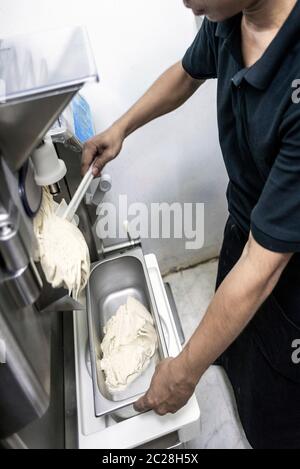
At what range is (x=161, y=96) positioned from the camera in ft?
3.23

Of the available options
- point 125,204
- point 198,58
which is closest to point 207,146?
point 125,204

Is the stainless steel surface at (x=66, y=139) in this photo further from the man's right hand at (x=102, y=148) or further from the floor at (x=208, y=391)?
the floor at (x=208, y=391)

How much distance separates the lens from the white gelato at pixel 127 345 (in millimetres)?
845

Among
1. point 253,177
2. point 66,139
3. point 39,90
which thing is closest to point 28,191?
point 39,90

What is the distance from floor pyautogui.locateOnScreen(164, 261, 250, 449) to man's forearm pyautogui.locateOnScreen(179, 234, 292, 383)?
0.58m

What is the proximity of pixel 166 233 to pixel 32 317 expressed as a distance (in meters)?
1.15

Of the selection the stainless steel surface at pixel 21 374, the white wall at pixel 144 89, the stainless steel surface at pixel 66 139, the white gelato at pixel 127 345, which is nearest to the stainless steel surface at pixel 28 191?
the stainless steel surface at pixel 21 374

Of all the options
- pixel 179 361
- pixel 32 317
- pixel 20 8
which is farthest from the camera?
pixel 20 8

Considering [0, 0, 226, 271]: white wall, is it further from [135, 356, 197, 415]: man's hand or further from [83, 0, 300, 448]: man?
[135, 356, 197, 415]: man's hand

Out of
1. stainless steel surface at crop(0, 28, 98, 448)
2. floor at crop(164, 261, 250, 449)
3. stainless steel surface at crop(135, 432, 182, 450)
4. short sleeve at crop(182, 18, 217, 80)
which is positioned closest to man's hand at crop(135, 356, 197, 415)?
stainless steel surface at crop(135, 432, 182, 450)

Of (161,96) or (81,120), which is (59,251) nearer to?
(81,120)

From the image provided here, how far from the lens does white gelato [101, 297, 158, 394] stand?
0.84 m

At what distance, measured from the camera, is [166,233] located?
1.64 meters

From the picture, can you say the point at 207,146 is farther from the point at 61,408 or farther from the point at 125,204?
the point at 61,408
